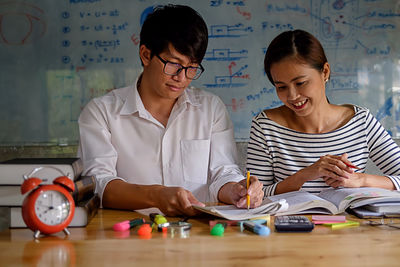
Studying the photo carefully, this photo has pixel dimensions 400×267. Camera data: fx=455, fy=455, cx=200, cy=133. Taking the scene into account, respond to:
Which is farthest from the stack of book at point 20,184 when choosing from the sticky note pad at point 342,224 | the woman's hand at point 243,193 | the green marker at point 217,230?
the sticky note pad at point 342,224

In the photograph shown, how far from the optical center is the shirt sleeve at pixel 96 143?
1688 millimetres

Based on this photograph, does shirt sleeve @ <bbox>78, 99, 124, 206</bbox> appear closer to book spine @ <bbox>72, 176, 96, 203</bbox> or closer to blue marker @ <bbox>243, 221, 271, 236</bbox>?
book spine @ <bbox>72, 176, 96, 203</bbox>

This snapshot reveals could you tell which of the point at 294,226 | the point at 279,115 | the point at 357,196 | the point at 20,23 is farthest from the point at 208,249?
the point at 20,23

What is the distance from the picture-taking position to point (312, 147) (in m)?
1.92

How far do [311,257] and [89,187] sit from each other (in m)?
0.65

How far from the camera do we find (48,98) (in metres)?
3.39

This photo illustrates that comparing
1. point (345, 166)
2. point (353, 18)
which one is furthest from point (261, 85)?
A: point (345, 166)

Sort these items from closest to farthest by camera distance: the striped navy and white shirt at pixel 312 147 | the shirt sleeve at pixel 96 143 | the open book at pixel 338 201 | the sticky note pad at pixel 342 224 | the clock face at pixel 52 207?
the clock face at pixel 52 207 → the sticky note pad at pixel 342 224 → the open book at pixel 338 201 → the shirt sleeve at pixel 96 143 → the striped navy and white shirt at pixel 312 147

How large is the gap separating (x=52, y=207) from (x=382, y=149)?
1.41 metres

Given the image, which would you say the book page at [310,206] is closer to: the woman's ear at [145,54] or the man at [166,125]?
the man at [166,125]

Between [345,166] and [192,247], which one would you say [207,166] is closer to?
[345,166]

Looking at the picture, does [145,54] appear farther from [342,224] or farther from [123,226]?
[342,224]

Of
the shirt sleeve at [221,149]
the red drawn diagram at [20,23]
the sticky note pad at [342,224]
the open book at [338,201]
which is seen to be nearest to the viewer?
the sticky note pad at [342,224]

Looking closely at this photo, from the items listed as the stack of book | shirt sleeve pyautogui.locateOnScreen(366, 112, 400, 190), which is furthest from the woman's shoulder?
the stack of book
